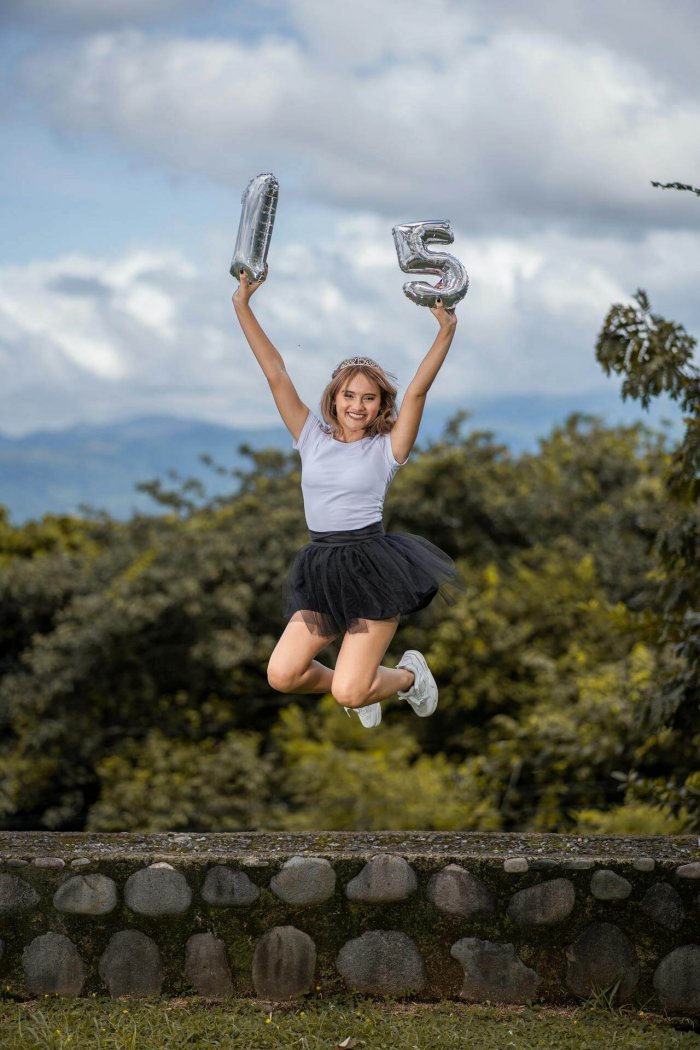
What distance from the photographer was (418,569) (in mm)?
4562

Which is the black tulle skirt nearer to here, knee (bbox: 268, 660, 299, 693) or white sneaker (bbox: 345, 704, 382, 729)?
knee (bbox: 268, 660, 299, 693)

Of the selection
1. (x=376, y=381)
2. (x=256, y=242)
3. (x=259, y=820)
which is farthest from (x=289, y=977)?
(x=259, y=820)

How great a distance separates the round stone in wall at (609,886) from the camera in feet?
14.6

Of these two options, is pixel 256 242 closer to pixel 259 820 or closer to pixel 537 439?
pixel 259 820

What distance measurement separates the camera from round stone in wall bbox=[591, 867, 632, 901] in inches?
175

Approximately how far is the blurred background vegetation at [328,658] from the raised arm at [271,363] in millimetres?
5078

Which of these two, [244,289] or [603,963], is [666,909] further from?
[244,289]

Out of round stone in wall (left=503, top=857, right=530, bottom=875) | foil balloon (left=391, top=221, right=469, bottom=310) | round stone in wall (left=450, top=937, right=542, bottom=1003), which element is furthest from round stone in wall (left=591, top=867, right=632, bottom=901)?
foil balloon (left=391, top=221, right=469, bottom=310)

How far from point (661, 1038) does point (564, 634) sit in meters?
8.12

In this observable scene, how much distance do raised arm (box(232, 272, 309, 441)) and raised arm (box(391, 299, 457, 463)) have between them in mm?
421

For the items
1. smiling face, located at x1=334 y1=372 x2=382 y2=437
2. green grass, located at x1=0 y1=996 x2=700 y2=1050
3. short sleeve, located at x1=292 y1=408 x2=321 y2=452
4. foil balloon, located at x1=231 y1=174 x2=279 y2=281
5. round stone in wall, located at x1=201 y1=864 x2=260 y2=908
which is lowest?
green grass, located at x1=0 y1=996 x2=700 y2=1050

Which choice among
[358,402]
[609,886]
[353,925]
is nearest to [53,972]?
[353,925]

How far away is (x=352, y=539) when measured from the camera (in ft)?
15.1

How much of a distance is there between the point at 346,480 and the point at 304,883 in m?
1.50
